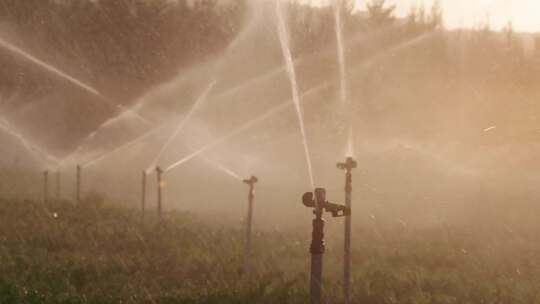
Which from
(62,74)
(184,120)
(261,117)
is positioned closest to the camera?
(261,117)

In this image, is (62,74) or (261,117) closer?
(261,117)

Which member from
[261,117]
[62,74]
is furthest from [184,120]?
[62,74]

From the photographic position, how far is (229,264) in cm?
1324

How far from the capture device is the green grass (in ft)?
35.6

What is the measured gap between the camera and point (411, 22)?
6706cm

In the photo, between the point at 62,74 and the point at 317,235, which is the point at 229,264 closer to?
the point at 317,235

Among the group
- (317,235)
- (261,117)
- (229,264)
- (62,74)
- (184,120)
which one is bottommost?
(229,264)

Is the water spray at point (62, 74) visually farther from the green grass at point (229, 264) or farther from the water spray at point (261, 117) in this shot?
the green grass at point (229, 264)

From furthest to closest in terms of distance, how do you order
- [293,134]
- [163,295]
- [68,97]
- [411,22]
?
[411,22] → [68,97] → [293,134] → [163,295]

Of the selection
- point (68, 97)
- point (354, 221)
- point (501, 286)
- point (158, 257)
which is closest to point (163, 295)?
point (158, 257)

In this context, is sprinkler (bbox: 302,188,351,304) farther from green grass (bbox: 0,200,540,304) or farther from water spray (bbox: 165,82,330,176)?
water spray (bbox: 165,82,330,176)

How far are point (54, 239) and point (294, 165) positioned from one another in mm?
23715

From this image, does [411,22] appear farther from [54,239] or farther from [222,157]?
[54,239]

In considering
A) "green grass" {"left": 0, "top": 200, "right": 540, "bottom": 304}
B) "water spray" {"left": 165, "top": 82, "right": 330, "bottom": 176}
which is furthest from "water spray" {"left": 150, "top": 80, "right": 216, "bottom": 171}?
"green grass" {"left": 0, "top": 200, "right": 540, "bottom": 304}
